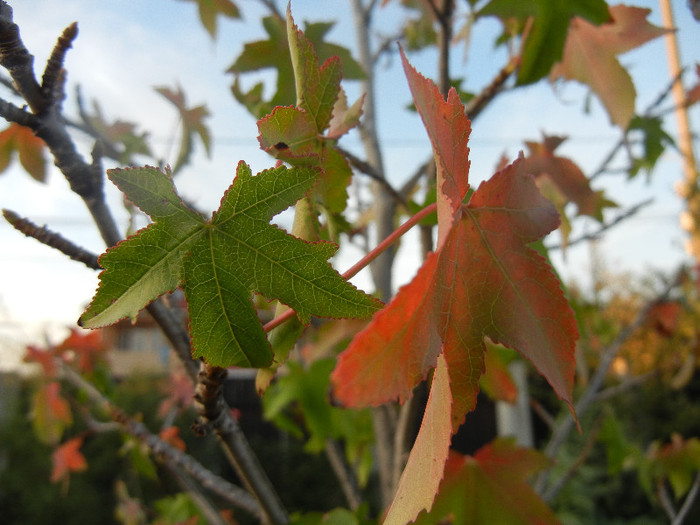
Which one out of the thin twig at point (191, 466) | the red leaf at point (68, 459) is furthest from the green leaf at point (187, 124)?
the red leaf at point (68, 459)

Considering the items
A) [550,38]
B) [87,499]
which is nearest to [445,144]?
[550,38]

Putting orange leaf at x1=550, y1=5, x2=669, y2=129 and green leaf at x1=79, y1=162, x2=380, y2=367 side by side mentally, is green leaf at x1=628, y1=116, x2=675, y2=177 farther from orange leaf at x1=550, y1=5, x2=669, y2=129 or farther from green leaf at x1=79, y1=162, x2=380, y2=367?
green leaf at x1=79, y1=162, x2=380, y2=367

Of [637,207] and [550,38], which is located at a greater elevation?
[550,38]

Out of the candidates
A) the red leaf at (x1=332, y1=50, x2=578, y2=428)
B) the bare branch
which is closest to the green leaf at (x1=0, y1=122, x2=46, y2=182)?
the bare branch

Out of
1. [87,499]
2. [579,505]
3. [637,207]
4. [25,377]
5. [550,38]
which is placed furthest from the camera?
[25,377]

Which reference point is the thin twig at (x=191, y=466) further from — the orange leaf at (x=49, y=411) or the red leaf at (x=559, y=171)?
the orange leaf at (x=49, y=411)

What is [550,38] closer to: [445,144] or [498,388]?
[445,144]

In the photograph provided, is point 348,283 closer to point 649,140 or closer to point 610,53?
point 610,53

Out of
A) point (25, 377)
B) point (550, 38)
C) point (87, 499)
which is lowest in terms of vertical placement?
point (87, 499)
